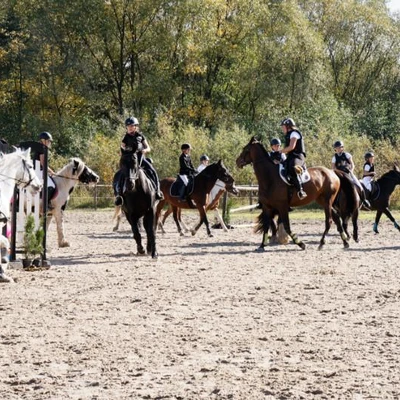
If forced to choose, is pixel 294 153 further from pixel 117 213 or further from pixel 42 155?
pixel 117 213

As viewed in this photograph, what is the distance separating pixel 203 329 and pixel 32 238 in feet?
19.1

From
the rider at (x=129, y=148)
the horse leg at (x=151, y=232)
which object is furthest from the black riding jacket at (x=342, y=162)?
the rider at (x=129, y=148)

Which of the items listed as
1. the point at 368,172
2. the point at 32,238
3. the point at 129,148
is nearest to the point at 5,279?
the point at 32,238

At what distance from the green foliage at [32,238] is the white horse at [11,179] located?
0.49 meters

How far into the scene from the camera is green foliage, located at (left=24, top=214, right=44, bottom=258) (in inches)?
549

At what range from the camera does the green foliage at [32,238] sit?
13948mm

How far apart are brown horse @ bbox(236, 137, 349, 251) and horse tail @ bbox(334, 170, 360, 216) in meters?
0.73

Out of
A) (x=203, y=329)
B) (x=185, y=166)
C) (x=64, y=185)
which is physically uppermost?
(x=185, y=166)

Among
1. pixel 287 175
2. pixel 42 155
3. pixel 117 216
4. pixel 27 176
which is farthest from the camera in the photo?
pixel 117 216

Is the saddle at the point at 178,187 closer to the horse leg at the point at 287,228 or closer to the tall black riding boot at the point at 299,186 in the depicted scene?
the horse leg at the point at 287,228

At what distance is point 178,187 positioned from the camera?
23156 millimetres

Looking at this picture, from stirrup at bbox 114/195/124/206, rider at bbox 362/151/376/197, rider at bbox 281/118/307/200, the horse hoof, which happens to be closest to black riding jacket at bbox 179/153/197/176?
rider at bbox 362/151/376/197

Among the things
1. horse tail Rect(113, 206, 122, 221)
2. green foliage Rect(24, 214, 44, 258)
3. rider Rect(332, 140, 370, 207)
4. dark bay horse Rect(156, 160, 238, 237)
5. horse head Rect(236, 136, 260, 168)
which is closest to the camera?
green foliage Rect(24, 214, 44, 258)

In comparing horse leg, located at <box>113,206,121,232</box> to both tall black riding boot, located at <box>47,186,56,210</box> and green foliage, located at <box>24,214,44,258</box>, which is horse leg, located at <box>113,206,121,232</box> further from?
green foliage, located at <box>24,214,44,258</box>
